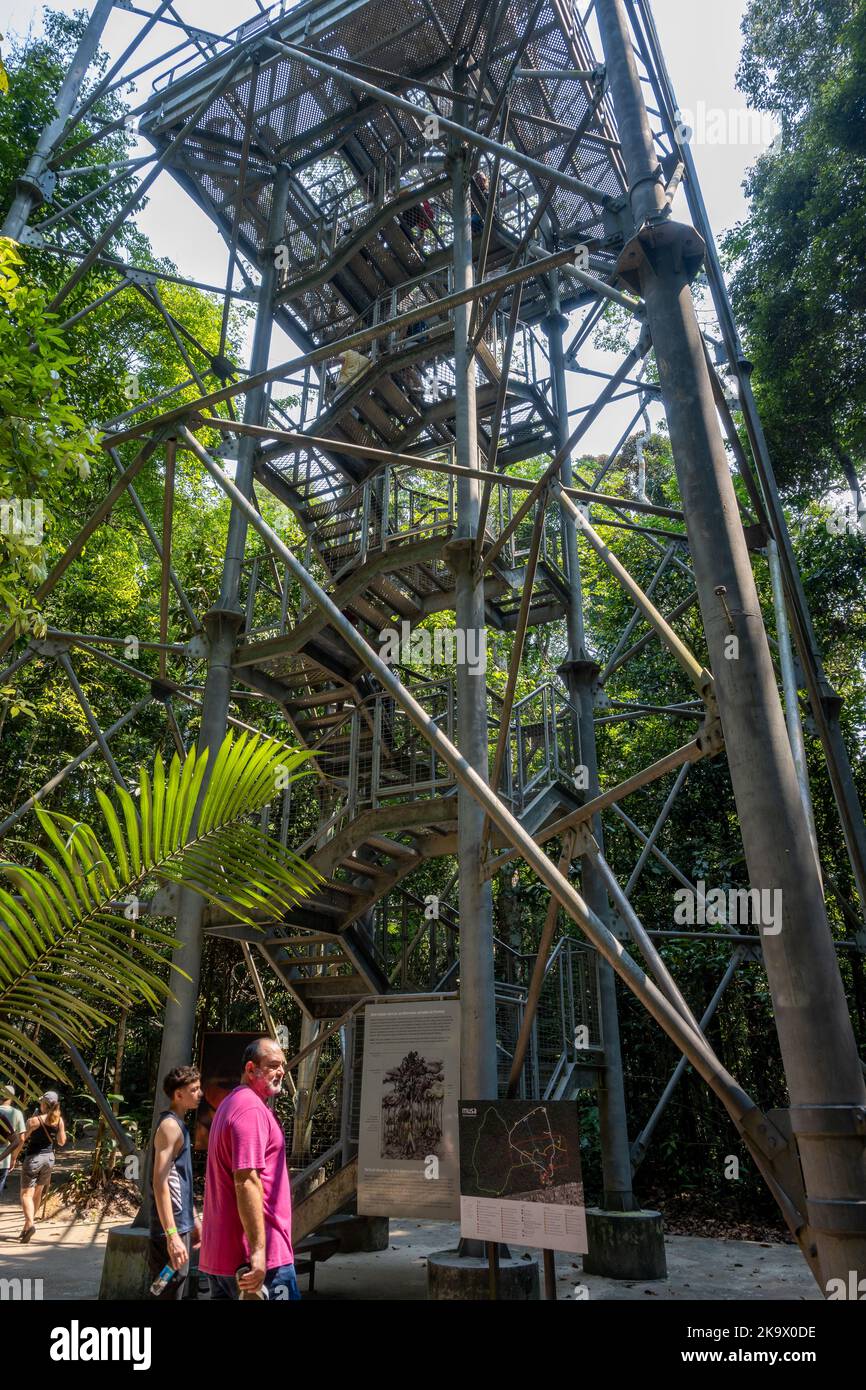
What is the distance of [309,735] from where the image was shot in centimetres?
1302

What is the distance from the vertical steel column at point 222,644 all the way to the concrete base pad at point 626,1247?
4487 millimetres

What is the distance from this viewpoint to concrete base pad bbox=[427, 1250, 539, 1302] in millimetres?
6457

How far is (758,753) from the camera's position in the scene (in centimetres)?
375

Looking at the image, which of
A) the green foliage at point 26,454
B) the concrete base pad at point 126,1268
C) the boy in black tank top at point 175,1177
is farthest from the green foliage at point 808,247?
the concrete base pad at point 126,1268

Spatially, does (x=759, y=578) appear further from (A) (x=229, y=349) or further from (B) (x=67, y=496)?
(A) (x=229, y=349)

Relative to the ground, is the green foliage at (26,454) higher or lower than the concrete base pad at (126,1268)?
higher

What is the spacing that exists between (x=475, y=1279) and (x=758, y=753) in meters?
5.04

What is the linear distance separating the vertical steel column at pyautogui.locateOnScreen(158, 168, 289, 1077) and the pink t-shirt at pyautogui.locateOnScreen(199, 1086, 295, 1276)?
3.44 m

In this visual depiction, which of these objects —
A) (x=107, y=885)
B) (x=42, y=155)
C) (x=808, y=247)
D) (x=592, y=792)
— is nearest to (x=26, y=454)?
(x=107, y=885)

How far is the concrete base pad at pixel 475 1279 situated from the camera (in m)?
6.46

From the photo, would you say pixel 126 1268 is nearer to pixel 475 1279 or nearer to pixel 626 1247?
pixel 475 1279

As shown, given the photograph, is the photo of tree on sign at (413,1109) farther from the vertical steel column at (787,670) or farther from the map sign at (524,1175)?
the vertical steel column at (787,670)
